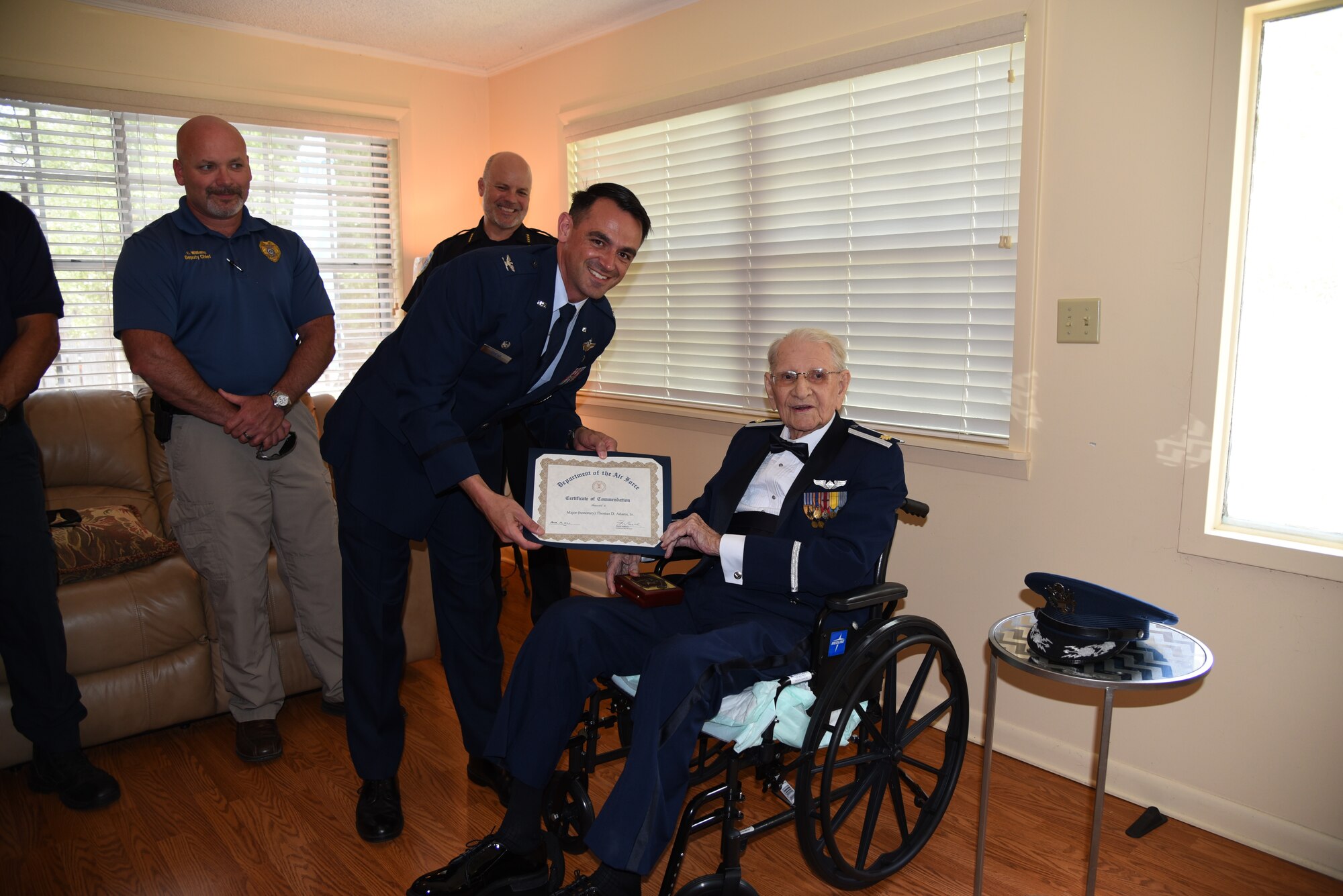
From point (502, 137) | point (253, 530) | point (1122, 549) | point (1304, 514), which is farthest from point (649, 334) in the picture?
point (1304, 514)

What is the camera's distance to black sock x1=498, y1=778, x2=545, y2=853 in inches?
70.9

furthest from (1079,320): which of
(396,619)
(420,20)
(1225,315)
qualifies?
(420,20)

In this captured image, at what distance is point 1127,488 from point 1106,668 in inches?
34.1

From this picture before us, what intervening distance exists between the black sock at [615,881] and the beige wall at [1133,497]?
110 cm

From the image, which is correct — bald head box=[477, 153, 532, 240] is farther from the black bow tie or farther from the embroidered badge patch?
the embroidered badge patch

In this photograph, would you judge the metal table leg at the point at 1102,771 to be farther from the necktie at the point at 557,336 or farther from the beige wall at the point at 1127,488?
the necktie at the point at 557,336

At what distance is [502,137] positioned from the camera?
15.4ft

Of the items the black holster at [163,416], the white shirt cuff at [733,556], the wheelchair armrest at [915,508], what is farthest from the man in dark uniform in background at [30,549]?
the wheelchair armrest at [915,508]

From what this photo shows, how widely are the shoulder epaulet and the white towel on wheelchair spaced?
57cm

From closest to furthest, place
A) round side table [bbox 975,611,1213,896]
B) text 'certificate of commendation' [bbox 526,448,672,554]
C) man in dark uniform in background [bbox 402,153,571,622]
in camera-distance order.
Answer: round side table [bbox 975,611,1213,896]
text 'certificate of commendation' [bbox 526,448,672,554]
man in dark uniform in background [bbox 402,153,571,622]

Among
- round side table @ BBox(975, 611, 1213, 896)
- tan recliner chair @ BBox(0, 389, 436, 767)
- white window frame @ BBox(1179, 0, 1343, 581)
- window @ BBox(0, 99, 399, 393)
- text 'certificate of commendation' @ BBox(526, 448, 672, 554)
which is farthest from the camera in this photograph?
window @ BBox(0, 99, 399, 393)

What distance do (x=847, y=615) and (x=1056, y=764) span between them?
1140 millimetres

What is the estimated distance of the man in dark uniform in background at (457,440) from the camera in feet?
6.26

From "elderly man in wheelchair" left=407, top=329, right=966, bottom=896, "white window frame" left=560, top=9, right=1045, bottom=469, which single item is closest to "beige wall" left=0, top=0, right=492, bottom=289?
"white window frame" left=560, top=9, right=1045, bottom=469
